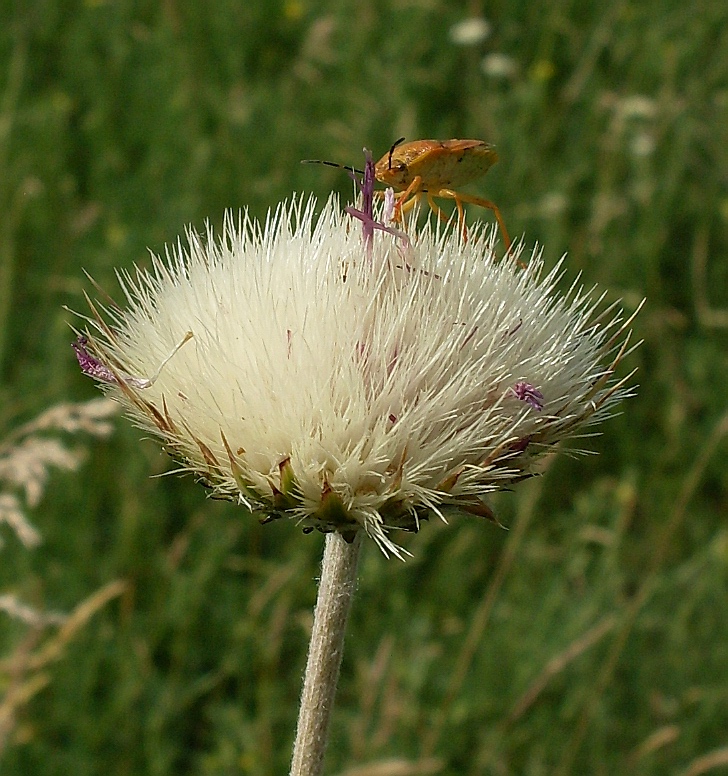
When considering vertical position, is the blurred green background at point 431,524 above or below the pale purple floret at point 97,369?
above

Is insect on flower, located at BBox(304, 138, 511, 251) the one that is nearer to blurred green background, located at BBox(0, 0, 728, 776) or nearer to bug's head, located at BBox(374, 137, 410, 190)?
bug's head, located at BBox(374, 137, 410, 190)

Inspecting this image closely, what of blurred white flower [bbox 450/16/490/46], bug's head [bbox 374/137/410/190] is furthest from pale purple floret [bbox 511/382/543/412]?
blurred white flower [bbox 450/16/490/46]

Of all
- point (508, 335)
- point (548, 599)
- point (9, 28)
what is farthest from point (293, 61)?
point (508, 335)

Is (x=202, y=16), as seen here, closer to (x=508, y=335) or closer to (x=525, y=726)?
(x=525, y=726)

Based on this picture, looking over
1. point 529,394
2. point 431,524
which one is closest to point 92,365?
point 529,394

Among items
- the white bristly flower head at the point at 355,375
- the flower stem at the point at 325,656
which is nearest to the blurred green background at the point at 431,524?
the flower stem at the point at 325,656

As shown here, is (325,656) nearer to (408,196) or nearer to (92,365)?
(92,365)

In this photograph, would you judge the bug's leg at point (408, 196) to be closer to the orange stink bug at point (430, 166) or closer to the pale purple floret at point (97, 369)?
the orange stink bug at point (430, 166)
